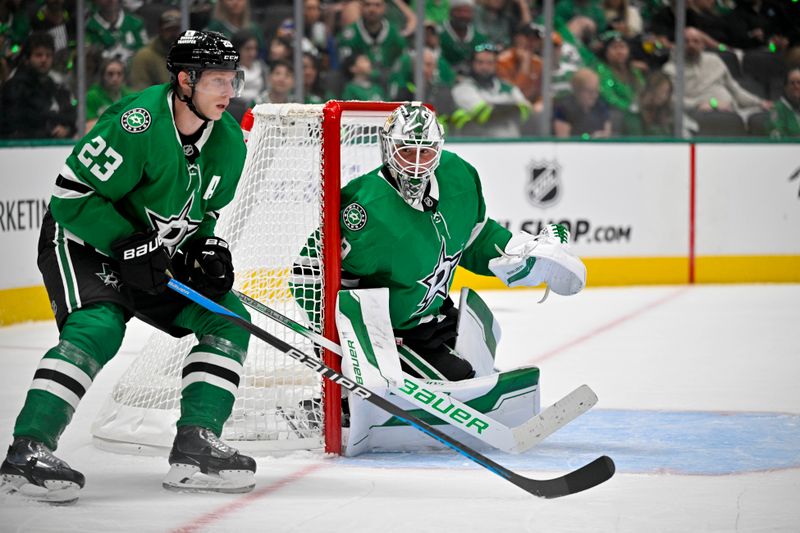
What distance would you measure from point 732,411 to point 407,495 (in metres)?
1.42

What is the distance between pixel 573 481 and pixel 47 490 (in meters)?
1.14

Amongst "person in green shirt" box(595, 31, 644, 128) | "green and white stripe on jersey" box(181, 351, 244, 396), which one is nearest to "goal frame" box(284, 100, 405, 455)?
"green and white stripe on jersey" box(181, 351, 244, 396)

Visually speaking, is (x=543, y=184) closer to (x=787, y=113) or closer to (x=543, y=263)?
(x=787, y=113)

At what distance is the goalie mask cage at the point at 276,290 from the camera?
3385mm

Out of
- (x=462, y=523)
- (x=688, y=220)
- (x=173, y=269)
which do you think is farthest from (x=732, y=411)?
(x=688, y=220)

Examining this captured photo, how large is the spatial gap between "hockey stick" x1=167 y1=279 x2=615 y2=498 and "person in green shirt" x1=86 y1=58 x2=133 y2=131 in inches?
151

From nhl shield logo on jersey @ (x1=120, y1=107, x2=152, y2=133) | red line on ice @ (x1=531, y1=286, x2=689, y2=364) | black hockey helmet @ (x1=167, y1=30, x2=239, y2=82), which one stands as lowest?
red line on ice @ (x1=531, y1=286, x2=689, y2=364)

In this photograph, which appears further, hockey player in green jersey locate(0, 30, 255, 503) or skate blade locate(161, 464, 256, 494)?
skate blade locate(161, 464, 256, 494)

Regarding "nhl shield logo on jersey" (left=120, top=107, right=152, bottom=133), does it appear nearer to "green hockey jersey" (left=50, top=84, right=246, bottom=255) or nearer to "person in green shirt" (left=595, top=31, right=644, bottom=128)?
"green hockey jersey" (left=50, top=84, right=246, bottom=255)

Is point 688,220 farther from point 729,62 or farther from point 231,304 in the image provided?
point 231,304

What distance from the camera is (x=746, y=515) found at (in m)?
2.76

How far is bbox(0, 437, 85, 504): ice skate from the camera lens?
8.98 ft

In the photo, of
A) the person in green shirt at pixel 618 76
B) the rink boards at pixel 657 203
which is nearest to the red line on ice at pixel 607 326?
the rink boards at pixel 657 203

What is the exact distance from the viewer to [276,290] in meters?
3.77
